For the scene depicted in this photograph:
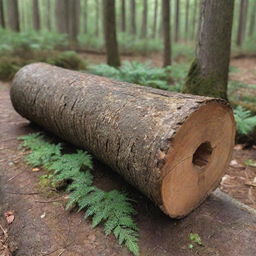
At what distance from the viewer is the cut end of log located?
2.48 metres

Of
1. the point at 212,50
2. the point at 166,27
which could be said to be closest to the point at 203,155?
the point at 212,50

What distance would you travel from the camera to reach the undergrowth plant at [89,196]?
Result: 2.65 m

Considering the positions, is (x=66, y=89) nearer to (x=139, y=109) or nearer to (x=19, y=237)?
(x=139, y=109)

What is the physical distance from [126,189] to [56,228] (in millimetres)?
873

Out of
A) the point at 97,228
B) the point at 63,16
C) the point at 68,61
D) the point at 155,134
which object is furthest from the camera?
the point at 63,16

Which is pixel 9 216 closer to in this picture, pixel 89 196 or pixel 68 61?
pixel 89 196

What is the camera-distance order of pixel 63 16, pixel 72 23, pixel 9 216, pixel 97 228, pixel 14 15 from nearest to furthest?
pixel 97 228 → pixel 9 216 → pixel 14 15 → pixel 63 16 → pixel 72 23

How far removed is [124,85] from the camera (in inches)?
133

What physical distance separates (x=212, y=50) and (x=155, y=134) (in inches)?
119

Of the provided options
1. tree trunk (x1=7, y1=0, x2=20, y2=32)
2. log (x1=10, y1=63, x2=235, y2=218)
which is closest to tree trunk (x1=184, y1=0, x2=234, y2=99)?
log (x1=10, y1=63, x2=235, y2=218)

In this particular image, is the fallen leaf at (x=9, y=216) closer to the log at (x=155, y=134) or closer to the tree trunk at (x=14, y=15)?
the log at (x=155, y=134)

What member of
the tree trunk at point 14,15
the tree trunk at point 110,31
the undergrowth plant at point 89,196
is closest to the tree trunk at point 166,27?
the tree trunk at point 110,31

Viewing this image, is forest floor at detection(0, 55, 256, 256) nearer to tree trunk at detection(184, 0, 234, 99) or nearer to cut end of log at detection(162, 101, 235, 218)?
cut end of log at detection(162, 101, 235, 218)

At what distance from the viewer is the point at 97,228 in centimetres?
276
